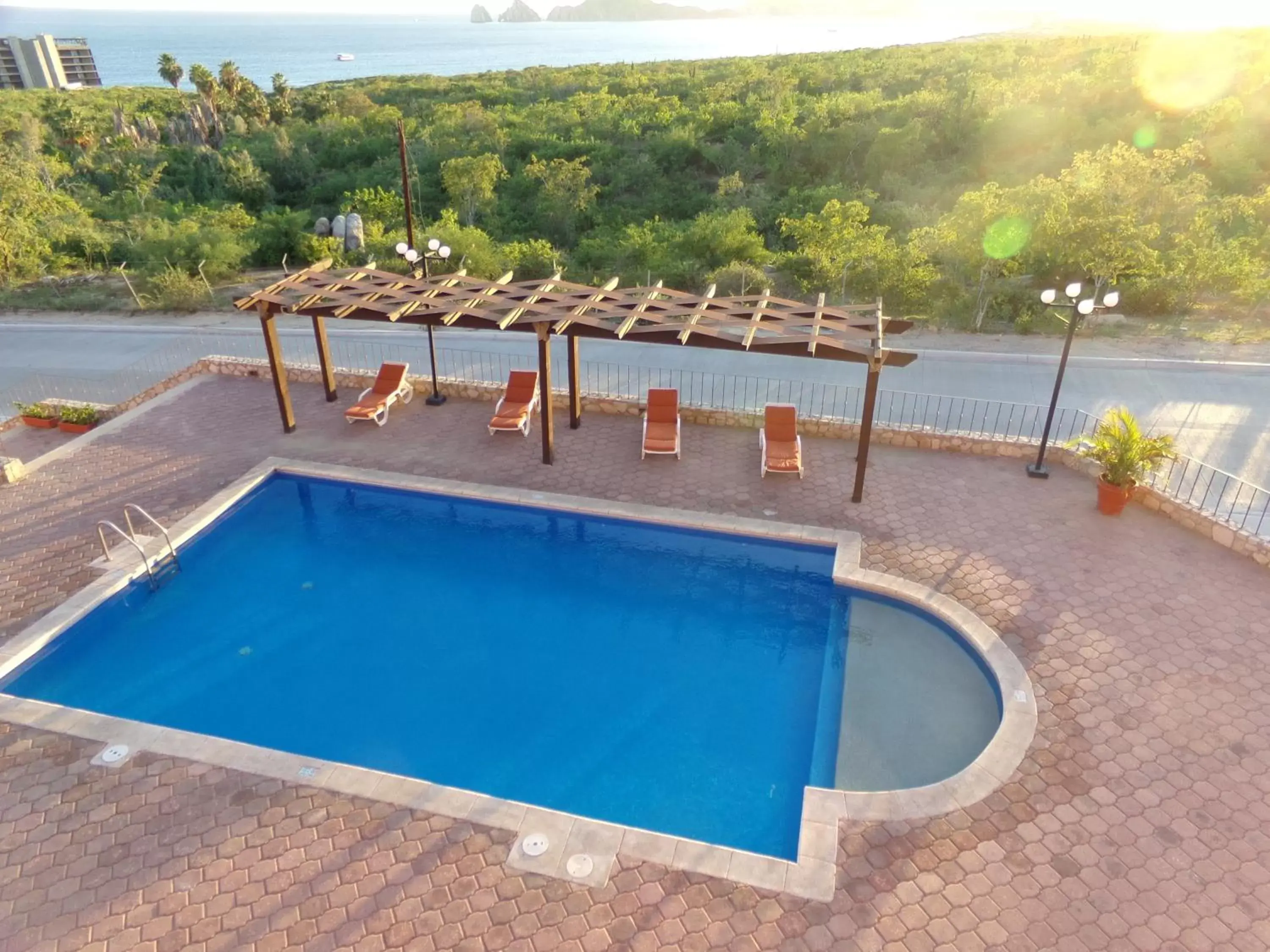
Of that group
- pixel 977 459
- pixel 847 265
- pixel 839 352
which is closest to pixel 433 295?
pixel 839 352

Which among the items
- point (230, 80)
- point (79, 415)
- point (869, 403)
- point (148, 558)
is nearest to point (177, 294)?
point (79, 415)

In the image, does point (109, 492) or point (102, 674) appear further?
point (109, 492)

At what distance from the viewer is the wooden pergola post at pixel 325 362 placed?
45.3ft

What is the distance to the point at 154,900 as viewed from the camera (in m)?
6.11

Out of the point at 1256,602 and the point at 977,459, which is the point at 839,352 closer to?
the point at 977,459

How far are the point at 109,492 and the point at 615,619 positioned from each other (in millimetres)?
7773

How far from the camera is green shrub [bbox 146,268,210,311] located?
810 inches

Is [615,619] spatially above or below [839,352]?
below

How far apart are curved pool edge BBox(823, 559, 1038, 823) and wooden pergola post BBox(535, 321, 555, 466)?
5.79 metres

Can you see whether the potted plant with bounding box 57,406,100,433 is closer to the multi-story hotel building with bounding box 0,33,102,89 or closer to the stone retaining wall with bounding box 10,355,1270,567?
the stone retaining wall with bounding box 10,355,1270,567

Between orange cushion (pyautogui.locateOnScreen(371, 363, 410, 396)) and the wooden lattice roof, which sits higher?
the wooden lattice roof

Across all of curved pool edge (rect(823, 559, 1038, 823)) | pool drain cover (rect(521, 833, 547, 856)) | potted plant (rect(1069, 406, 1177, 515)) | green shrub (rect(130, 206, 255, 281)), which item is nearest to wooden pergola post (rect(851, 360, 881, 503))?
curved pool edge (rect(823, 559, 1038, 823))

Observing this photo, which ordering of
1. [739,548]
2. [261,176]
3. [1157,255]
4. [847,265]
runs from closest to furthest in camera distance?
[739,548]
[1157,255]
[847,265]
[261,176]

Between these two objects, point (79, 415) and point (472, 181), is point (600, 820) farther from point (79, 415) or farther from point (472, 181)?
point (472, 181)
